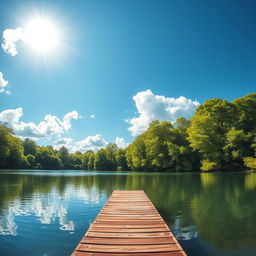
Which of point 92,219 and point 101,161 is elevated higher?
point 92,219

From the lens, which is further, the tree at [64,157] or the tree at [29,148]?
the tree at [64,157]

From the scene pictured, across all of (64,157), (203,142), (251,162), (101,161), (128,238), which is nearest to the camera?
(128,238)

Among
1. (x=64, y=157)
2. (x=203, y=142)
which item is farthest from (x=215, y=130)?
(x=64, y=157)

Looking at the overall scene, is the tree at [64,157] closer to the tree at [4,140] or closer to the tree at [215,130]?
the tree at [4,140]

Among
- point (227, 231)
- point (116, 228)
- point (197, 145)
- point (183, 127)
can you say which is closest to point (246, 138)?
point (197, 145)

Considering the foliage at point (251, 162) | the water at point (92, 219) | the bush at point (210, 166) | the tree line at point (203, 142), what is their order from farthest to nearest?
1. the bush at point (210, 166)
2. the tree line at point (203, 142)
3. the foliage at point (251, 162)
4. the water at point (92, 219)

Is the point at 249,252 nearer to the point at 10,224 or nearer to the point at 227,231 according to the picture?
the point at 227,231

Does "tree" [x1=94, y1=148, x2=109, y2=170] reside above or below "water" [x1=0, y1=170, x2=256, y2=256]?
below

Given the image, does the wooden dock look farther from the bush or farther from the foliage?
the bush

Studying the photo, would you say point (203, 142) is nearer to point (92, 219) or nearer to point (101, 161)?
point (92, 219)

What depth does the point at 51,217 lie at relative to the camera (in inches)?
388

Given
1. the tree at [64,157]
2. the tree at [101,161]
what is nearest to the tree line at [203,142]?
the tree at [101,161]

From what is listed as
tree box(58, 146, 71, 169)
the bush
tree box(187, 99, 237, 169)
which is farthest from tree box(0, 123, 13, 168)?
tree box(58, 146, 71, 169)

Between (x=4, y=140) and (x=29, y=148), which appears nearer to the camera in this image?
(x=4, y=140)
